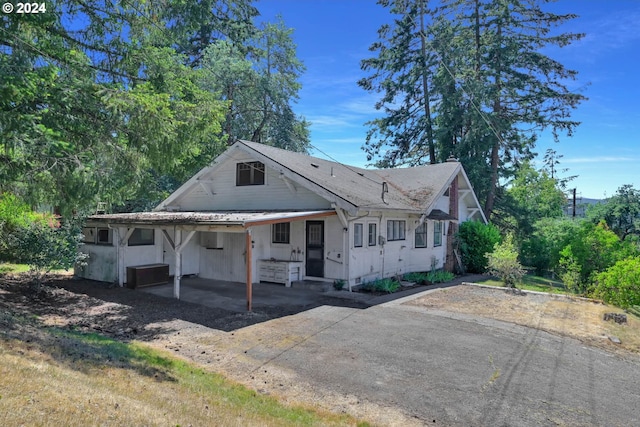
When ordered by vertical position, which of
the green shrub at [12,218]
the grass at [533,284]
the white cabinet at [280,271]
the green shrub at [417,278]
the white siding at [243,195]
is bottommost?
the grass at [533,284]

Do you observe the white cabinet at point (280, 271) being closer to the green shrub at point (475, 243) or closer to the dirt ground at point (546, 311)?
the dirt ground at point (546, 311)

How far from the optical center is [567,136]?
26.5m

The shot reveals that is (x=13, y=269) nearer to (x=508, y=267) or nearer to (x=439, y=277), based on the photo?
(x=439, y=277)

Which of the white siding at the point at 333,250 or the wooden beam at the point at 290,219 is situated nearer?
the wooden beam at the point at 290,219

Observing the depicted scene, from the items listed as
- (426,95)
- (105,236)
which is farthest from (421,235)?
(426,95)

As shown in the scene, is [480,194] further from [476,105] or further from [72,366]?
[72,366]

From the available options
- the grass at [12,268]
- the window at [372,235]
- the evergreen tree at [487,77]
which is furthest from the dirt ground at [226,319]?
the evergreen tree at [487,77]

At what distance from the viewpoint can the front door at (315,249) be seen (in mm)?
13484

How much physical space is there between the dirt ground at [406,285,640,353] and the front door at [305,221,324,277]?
344 cm

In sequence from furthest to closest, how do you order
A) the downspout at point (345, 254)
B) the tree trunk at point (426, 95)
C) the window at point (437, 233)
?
the tree trunk at point (426, 95), the window at point (437, 233), the downspout at point (345, 254)

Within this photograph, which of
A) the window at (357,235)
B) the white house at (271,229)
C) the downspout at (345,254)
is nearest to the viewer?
the white house at (271,229)

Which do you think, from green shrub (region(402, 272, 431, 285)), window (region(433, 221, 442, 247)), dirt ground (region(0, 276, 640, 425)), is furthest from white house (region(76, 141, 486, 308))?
A: dirt ground (region(0, 276, 640, 425))

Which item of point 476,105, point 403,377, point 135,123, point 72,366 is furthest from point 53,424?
point 476,105

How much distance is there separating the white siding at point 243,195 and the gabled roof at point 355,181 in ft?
1.24
